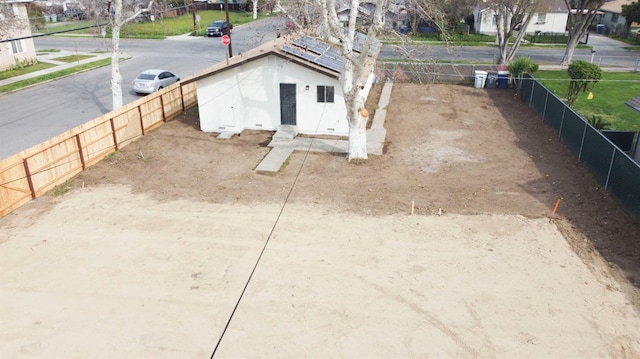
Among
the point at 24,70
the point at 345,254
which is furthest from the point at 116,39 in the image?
the point at 24,70

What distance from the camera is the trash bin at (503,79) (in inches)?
1192

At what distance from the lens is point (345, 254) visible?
12141 mm

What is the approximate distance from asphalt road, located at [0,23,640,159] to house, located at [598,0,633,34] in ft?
13.4

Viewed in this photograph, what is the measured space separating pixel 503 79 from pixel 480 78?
1388mm

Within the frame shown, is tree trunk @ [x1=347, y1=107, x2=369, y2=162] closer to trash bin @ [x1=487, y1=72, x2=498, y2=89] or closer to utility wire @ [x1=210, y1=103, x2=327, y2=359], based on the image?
utility wire @ [x1=210, y1=103, x2=327, y2=359]

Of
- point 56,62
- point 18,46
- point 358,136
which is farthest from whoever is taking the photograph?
point 56,62

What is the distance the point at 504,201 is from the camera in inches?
588

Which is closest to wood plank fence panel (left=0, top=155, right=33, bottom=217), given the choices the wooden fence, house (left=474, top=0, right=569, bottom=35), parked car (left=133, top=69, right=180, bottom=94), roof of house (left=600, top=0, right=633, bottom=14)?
the wooden fence

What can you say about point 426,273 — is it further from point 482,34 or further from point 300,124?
point 482,34

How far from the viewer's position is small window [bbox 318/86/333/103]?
818 inches

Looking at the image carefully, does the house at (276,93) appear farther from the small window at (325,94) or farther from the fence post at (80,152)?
the fence post at (80,152)

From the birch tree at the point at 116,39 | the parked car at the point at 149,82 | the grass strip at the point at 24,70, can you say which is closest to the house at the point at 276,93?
the birch tree at the point at 116,39

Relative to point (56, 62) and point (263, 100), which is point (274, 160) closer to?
point (263, 100)

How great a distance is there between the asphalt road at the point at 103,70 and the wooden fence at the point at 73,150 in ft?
12.0
